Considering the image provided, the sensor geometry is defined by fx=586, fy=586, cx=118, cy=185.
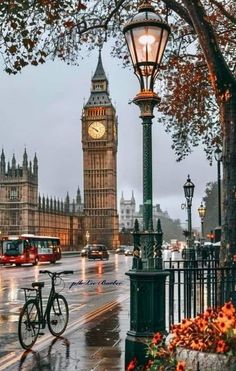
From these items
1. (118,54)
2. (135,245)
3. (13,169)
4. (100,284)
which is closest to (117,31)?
(118,54)

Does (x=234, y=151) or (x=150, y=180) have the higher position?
(x=234, y=151)

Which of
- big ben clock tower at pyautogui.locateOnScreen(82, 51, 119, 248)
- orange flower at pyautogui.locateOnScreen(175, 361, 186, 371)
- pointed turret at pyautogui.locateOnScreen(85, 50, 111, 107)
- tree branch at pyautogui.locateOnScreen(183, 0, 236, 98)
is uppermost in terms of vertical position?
pointed turret at pyautogui.locateOnScreen(85, 50, 111, 107)

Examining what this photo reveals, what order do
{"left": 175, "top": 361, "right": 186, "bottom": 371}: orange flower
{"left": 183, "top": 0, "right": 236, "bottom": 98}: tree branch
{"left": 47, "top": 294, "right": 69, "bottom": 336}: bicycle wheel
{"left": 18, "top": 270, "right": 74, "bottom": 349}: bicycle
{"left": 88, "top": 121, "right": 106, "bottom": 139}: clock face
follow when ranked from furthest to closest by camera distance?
1. {"left": 88, "top": 121, "right": 106, "bottom": 139}: clock face
2. {"left": 183, "top": 0, "right": 236, "bottom": 98}: tree branch
3. {"left": 47, "top": 294, "right": 69, "bottom": 336}: bicycle wheel
4. {"left": 18, "top": 270, "right": 74, "bottom": 349}: bicycle
5. {"left": 175, "top": 361, "right": 186, "bottom": 371}: orange flower

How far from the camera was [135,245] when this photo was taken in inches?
309

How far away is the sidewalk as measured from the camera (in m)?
8.43

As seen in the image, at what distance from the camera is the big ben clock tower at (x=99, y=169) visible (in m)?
143

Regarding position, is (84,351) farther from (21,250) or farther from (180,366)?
(21,250)

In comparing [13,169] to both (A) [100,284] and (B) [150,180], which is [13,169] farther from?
(B) [150,180]

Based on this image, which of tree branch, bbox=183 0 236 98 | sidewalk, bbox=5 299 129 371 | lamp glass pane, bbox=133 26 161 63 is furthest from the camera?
tree branch, bbox=183 0 236 98

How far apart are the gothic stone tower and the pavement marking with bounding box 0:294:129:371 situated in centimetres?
8618

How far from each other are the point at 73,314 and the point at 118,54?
7796mm

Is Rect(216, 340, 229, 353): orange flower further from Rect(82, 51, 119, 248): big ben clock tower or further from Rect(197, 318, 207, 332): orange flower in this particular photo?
Rect(82, 51, 119, 248): big ben clock tower

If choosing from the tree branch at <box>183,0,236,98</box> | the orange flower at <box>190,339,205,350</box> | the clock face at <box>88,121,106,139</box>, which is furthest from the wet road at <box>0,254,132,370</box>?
the clock face at <box>88,121,106,139</box>

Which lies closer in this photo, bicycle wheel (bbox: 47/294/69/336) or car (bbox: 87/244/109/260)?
bicycle wheel (bbox: 47/294/69/336)
